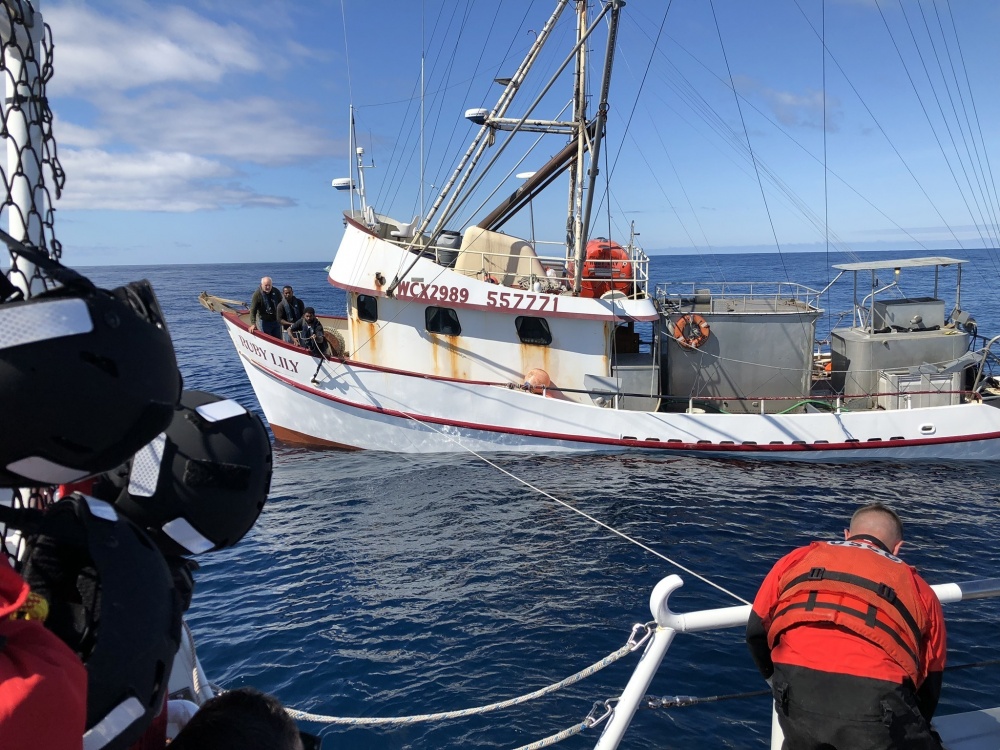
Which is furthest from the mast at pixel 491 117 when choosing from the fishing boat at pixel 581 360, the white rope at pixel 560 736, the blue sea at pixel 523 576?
the white rope at pixel 560 736

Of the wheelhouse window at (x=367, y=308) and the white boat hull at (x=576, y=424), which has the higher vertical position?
the wheelhouse window at (x=367, y=308)

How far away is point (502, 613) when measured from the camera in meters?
7.11

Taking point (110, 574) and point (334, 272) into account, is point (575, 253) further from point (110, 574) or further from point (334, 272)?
point (110, 574)

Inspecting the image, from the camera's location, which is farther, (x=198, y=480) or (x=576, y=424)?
(x=576, y=424)

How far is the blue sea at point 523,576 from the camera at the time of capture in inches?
224

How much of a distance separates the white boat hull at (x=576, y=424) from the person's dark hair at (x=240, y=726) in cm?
1069

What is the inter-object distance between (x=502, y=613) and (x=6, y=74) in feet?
20.4

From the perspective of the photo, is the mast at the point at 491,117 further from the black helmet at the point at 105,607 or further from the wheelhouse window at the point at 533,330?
the black helmet at the point at 105,607

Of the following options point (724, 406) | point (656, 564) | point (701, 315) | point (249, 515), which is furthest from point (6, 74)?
point (724, 406)

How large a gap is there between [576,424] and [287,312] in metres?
5.77

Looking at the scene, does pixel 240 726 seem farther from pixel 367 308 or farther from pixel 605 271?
pixel 605 271

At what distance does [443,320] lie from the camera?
13062mm

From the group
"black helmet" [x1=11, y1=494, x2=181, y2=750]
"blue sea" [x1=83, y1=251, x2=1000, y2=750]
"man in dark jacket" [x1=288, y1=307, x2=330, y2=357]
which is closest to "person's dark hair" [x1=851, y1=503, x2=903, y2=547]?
"black helmet" [x1=11, y1=494, x2=181, y2=750]

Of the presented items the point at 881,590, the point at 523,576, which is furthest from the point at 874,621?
the point at 523,576
